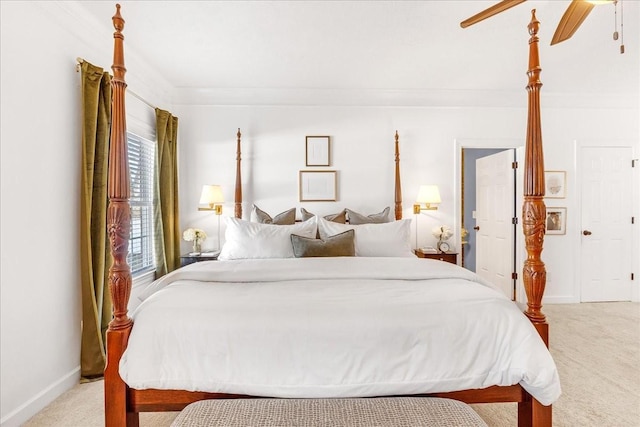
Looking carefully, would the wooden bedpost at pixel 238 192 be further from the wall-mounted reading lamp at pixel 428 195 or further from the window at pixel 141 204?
the wall-mounted reading lamp at pixel 428 195

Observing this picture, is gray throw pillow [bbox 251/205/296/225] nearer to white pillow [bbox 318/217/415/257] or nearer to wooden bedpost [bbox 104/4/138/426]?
white pillow [bbox 318/217/415/257]

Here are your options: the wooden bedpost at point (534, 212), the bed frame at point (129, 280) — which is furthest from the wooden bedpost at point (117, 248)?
the wooden bedpost at point (534, 212)

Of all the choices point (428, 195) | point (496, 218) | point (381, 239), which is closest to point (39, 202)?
point (381, 239)

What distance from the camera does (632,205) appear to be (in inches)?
180

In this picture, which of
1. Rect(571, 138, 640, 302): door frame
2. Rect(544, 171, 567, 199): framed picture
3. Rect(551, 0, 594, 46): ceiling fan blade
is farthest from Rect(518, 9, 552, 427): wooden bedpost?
Rect(571, 138, 640, 302): door frame

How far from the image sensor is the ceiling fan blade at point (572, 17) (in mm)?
1904

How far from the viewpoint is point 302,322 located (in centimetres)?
162

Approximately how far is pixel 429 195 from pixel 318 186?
136 centimetres

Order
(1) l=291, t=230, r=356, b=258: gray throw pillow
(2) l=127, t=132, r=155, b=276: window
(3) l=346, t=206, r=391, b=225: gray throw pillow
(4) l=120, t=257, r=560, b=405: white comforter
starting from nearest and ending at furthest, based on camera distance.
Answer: (4) l=120, t=257, r=560, b=405: white comforter → (1) l=291, t=230, r=356, b=258: gray throw pillow → (2) l=127, t=132, r=155, b=276: window → (3) l=346, t=206, r=391, b=225: gray throw pillow

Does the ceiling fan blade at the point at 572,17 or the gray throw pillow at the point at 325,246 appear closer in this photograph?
the ceiling fan blade at the point at 572,17

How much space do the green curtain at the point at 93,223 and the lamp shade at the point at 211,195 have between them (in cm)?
140

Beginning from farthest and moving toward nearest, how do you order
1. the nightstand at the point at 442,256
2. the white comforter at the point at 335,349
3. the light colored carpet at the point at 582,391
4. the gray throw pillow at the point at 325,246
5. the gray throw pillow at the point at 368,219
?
the nightstand at the point at 442,256 < the gray throw pillow at the point at 368,219 < the gray throw pillow at the point at 325,246 < the light colored carpet at the point at 582,391 < the white comforter at the point at 335,349

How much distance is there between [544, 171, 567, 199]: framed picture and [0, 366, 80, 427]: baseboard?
5344 millimetres

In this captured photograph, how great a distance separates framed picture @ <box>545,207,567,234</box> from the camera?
14.8 feet
